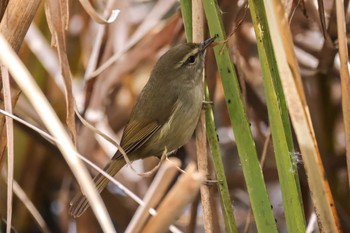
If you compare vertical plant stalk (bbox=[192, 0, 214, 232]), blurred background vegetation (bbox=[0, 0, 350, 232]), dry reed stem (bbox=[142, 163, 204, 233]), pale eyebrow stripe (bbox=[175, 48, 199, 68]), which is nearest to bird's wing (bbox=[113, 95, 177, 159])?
pale eyebrow stripe (bbox=[175, 48, 199, 68])

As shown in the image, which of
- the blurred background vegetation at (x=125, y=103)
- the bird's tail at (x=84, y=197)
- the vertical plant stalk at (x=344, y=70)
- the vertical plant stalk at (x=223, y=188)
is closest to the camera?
the vertical plant stalk at (x=344, y=70)

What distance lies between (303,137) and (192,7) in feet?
1.58

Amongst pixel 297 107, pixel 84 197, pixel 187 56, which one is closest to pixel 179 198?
pixel 297 107

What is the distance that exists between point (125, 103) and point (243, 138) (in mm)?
1236

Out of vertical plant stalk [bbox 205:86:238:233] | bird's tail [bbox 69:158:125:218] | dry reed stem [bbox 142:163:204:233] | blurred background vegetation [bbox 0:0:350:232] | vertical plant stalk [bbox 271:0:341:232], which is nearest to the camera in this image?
dry reed stem [bbox 142:163:204:233]

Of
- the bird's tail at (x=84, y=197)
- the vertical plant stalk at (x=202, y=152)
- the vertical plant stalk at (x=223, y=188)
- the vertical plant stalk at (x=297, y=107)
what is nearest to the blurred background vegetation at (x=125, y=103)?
the bird's tail at (x=84, y=197)

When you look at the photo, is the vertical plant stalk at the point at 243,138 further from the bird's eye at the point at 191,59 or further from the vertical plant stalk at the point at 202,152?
the bird's eye at the point at 191,59

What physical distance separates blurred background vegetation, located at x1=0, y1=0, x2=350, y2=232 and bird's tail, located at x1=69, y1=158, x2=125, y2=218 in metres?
0.41

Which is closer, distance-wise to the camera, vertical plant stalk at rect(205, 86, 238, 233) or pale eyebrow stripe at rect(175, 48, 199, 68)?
vertical plant stalk at rect(205, 86, 238, 233)

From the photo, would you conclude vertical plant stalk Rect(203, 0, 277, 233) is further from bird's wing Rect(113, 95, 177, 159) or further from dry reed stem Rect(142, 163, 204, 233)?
bird's wing Rect(113, 95, 177, 159)

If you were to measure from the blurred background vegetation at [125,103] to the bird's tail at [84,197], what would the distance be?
1.35ft

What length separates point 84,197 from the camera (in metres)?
1.70

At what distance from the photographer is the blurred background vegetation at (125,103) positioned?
226cm

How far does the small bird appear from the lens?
189cm
